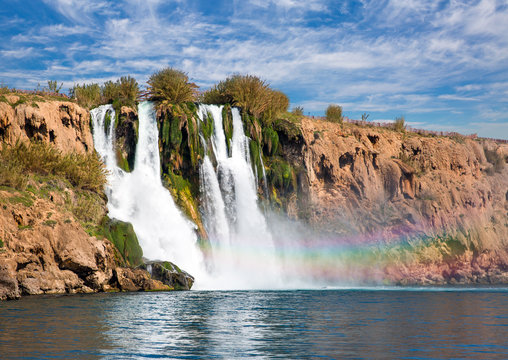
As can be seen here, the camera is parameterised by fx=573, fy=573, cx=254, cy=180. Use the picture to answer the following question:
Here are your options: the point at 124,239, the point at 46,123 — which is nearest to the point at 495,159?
the point at 124,239

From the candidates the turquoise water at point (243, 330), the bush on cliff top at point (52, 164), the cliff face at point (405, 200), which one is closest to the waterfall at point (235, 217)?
the cliff face at point (405, 200)

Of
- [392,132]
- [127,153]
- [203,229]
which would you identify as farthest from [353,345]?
[392,132]

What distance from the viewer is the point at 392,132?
186ft

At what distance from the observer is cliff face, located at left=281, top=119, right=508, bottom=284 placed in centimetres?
4716

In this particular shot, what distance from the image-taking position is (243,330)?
13977 millimetres

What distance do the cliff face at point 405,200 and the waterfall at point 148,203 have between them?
12546 mm

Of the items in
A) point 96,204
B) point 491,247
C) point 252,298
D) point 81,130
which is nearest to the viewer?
point 252,298

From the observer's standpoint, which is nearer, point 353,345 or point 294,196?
point 353,345

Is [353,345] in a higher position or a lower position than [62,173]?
lower

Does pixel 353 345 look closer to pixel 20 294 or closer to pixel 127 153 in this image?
pixel 20 294

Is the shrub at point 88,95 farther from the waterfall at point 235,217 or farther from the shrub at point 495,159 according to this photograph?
the shrub at point 495,159

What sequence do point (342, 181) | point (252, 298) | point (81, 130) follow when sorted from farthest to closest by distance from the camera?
1. point (342, 181)
2. point (81, 130)
3. point (252, 298)

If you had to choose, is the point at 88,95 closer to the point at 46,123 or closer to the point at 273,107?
the point at 46,123

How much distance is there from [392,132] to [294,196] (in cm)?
1696
